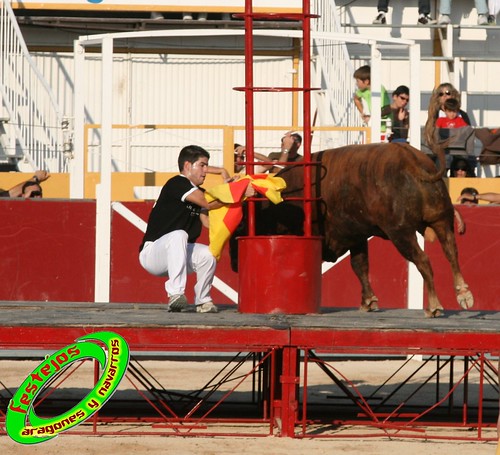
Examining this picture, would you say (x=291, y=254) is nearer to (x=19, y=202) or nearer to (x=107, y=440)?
(x=107, y=440)

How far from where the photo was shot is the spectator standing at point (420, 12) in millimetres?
22328

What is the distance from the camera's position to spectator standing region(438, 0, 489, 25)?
2225 cm

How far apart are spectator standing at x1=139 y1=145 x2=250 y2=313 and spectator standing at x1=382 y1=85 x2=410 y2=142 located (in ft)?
21.1

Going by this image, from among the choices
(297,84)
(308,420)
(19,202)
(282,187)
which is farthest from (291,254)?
(297,84)

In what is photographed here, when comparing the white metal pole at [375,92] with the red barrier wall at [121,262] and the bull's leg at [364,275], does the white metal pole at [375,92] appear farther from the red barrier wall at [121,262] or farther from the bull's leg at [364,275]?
the bull's leg at [364,275]

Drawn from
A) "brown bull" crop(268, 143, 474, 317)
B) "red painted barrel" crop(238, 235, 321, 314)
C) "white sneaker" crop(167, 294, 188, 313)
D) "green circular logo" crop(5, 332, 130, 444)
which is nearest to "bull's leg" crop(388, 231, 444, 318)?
"brown bull" crop(268, 143, 474, 317)

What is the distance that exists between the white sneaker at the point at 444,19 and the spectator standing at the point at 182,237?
11272mm

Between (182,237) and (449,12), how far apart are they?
11860 millimetres

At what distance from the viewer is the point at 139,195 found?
57.7 ft

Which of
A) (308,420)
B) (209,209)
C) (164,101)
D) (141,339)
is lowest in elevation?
(308,420)

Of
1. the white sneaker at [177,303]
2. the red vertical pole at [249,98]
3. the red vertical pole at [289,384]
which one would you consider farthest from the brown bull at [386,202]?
the red vertical pole at [289,384]

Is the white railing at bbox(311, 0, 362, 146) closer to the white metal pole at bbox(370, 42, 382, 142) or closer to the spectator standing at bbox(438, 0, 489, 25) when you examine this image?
the white metal pole at bbox(370, 42, 382, 142)

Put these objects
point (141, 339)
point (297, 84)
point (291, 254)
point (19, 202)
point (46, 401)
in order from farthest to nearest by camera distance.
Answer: point (297, 84), point (19, 202), point (46, 401), point (291, 254), point (141, 339)

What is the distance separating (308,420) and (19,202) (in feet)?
20.8
